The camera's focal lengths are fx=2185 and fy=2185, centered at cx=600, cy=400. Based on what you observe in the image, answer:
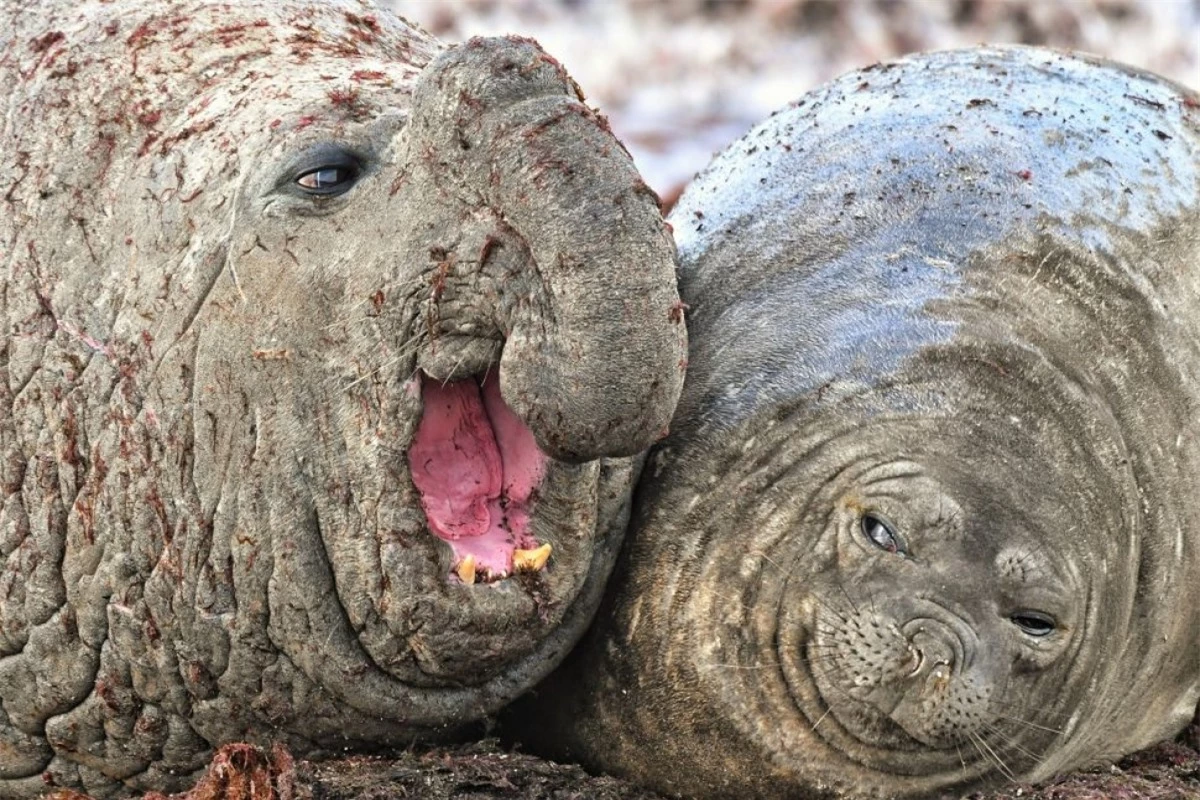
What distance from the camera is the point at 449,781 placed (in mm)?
5043

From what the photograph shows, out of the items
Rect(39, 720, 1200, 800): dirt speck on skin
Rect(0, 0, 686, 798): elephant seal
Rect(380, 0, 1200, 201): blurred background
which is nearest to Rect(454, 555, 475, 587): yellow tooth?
Rect(0, 0, 686, 798): elephant seal

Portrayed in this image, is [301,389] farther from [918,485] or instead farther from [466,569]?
[918,485]

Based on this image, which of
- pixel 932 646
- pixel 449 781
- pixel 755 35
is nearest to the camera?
pixel 932 646

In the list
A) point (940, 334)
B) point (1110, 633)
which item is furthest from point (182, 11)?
point (1110, 633)

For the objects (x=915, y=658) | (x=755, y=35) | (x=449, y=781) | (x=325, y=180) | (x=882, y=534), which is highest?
(x=755, y=35)

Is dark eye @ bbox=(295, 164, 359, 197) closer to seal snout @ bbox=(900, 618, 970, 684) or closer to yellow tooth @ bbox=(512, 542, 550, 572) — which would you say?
yellow tooth @ bbox=(512, 542, 550, 572)

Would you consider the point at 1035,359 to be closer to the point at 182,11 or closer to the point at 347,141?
the point at 347,141

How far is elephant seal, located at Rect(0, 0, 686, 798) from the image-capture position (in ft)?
14.8

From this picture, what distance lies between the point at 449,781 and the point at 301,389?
0.99 metres

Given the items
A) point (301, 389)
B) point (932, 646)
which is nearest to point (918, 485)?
point (932, 646)

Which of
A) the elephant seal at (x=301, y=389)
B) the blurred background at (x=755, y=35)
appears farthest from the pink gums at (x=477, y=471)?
the blurred background at (x=755, y=35)

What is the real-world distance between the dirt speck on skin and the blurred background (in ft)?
28.3

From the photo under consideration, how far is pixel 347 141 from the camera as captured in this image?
15.8 feet

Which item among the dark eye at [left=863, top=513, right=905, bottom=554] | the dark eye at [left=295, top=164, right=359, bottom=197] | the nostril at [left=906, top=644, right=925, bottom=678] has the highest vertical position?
the dark eye at [left=295, top=164, right=359, bottom=197]
